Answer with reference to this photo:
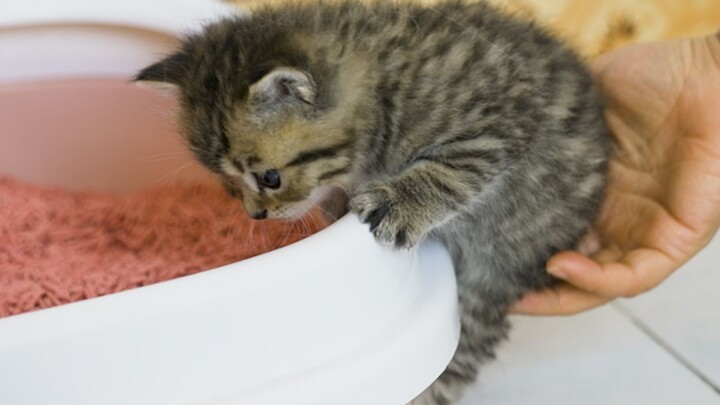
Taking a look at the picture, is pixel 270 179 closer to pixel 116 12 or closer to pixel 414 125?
pixel 414 125

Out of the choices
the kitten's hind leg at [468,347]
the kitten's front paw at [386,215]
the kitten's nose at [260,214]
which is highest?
the kitten's front paw at [386,215]

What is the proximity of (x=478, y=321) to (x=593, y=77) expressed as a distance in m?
0.50

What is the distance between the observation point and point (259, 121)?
114 cm

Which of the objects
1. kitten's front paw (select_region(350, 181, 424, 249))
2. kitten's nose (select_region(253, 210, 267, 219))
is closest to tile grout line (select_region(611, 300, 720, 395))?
kitten's front paw (select_region(350, 181, 424, 249))

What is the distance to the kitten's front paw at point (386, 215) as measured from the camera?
1099 millimetres

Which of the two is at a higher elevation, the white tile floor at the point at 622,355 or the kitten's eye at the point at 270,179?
the kitten's eye at the point at 270,179

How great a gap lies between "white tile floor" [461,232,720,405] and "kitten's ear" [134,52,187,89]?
2.54ft

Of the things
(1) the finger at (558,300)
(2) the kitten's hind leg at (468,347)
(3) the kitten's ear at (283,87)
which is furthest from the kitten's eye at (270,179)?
(1) the finger at (558,300)

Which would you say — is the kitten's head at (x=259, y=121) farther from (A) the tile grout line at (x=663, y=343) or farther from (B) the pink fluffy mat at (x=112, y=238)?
(A) the tile grout line at (x=663, y=343)

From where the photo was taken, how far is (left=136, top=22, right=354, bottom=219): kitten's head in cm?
112

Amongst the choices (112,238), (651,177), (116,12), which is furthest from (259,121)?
(651,177)

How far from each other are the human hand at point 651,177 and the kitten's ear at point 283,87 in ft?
1.88

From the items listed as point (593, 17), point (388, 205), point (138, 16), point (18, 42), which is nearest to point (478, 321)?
point (388, 205)

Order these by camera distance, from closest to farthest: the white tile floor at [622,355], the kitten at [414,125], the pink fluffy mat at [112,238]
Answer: the kitten at [414,125] < the pink fluffy mat at [112,238] < the white tile floor at [622,355]
